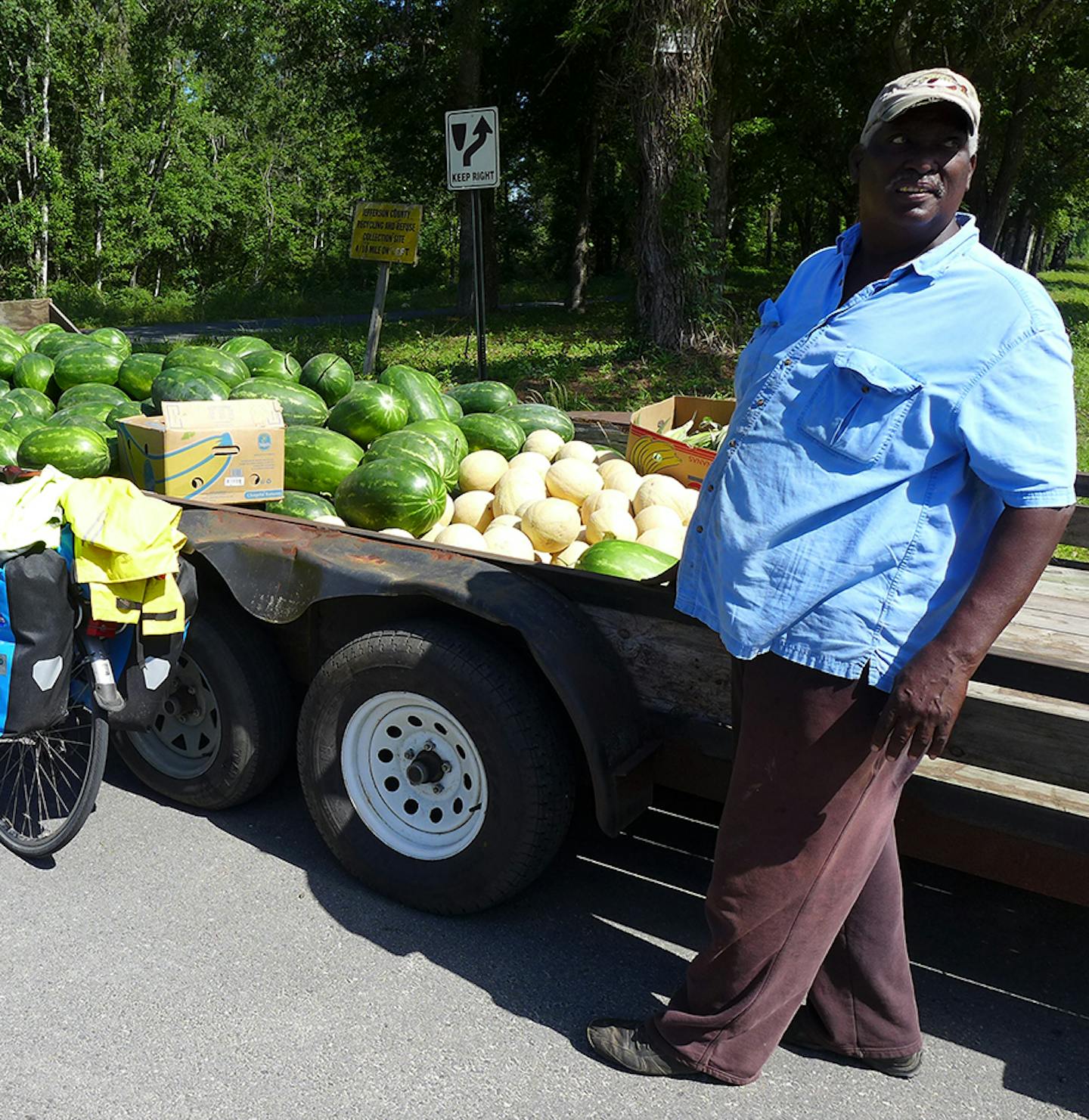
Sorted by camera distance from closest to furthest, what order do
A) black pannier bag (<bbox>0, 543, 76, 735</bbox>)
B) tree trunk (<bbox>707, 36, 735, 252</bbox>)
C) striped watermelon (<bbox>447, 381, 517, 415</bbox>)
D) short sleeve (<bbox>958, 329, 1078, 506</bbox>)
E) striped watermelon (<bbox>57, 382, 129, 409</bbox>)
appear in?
short sleeve (<bbox>958, 329, 1078, 506</bbox>)
black pannier bag (<bbox>0, 543, 76, 735</bbox>)
striped watermelon (<bbox>57, 382, 129, 409</bbox>)
striped watermelon (<bbox>447, 381, 517, 415</bbox>)
tree trunk (<bbox>707, 36, 735, 252</bbox>)

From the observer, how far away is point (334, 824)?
3.79m

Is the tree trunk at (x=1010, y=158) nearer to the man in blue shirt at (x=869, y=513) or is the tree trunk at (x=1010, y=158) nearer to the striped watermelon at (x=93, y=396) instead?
the striped watermelon at (x=93, y=396)

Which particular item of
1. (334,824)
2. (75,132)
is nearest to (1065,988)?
(334,824)

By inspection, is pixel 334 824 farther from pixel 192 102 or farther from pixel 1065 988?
pixel 192 102

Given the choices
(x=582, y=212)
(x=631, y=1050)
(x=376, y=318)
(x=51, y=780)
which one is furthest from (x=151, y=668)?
(x=582, y=212)

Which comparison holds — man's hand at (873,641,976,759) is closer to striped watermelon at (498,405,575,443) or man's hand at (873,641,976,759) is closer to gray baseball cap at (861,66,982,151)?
gray baseball cap at (861,66,982,151)

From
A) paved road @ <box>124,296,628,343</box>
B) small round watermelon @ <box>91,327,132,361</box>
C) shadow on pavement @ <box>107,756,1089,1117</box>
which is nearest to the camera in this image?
shadow on pavement @ <box>107,756,1089,1117</box>

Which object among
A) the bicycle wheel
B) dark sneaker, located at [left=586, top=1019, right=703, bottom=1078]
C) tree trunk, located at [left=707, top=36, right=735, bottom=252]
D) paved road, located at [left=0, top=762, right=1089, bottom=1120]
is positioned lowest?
paved road, located at [left=0, top=762, right=1089, bottom=1120]

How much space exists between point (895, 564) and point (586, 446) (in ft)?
9.89

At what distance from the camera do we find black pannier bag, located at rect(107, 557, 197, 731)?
3861 mm

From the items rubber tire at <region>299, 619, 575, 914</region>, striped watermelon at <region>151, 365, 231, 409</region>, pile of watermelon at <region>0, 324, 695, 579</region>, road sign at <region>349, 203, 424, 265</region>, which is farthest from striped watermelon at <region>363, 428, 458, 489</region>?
road sign at <region>349, 203, 424, 265</region>

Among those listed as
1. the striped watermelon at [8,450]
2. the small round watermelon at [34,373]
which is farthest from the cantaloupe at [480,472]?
the small round watermelon at [34,373]

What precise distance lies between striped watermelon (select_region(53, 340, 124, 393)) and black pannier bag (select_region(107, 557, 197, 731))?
2774mm

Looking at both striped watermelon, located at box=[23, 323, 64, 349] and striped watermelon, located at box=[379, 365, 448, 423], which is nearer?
striped watermelon, located at box=[379, 365, 448, 423]
